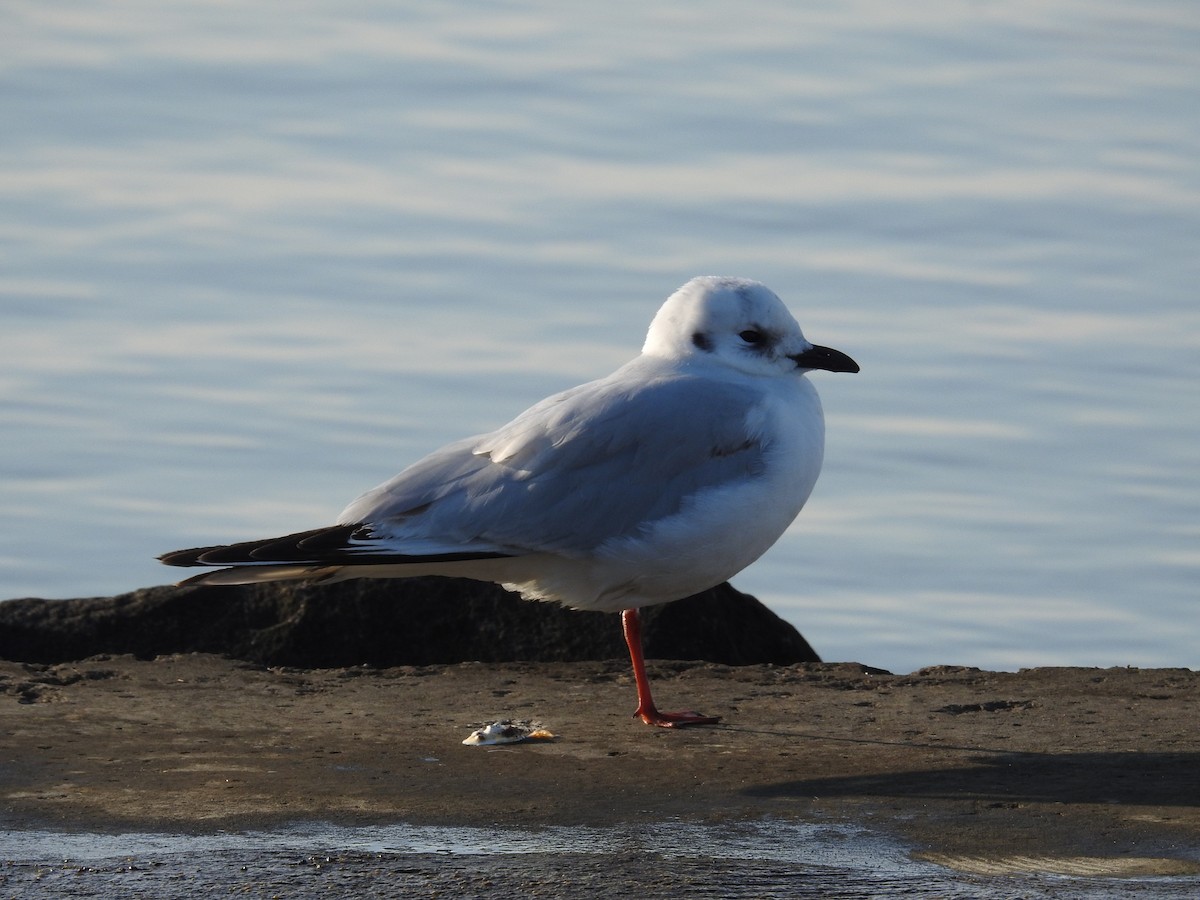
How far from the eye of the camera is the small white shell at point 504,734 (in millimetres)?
6160

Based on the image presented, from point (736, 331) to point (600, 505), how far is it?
909 mm

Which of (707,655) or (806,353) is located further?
(707,655)

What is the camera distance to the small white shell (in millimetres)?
6160

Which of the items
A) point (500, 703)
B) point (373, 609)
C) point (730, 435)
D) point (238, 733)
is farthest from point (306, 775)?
point (373, 609)

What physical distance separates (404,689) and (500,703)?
422 mm

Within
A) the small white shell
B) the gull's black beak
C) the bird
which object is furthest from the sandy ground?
the gull's black beak

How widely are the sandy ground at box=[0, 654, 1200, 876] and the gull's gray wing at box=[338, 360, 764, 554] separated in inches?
23.9

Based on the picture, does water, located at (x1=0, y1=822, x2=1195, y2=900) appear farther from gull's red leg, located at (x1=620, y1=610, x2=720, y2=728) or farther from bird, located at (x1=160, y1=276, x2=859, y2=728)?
bird, located at (x1=160, y1=276, x2=859, y2=728)

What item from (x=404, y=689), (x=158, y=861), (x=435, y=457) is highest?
(x=435, y=457)

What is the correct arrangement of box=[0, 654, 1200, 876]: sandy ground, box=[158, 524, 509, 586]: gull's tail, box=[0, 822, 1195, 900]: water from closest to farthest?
box=[0, 822, 1195, 900]: water → box=[0, 654, 1200, 876]: sandy ground → box=[158, 524, 509, 586]: gull's tail

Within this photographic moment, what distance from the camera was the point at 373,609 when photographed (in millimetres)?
8039

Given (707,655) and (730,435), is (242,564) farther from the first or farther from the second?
(707,655)

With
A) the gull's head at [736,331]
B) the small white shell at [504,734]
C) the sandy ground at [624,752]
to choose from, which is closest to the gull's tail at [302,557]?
the sandy ground at [624,752]

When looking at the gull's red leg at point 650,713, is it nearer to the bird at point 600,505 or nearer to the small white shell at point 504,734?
the bird at point 600,505
